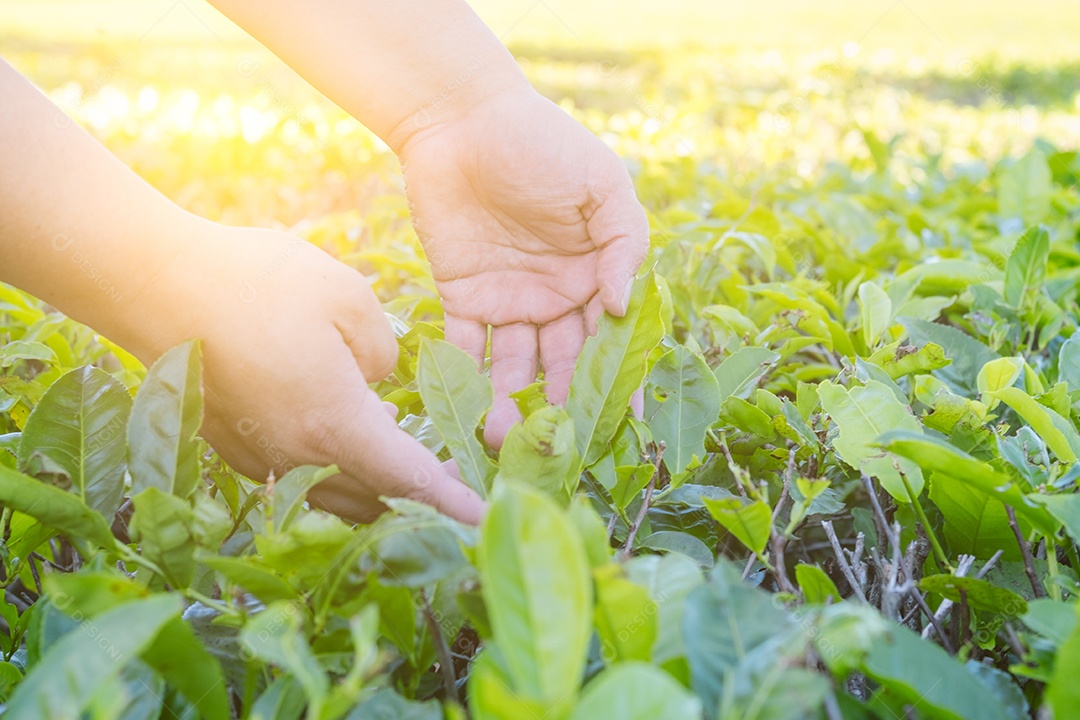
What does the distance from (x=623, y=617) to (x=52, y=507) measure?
1.95ft

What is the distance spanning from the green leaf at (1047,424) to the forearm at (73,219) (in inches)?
41.9

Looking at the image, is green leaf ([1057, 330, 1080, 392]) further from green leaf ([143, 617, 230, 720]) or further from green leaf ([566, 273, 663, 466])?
green leaf ([143, 617, 230, 720])

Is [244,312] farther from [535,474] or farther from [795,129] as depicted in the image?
[795,129]

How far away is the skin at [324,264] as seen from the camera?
1.07 m

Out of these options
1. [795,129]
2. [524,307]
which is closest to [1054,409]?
[524,307]

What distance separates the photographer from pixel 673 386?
1.24 m

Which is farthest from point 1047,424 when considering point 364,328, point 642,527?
point 364,328

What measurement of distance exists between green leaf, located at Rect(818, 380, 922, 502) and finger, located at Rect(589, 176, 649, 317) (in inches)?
15.7

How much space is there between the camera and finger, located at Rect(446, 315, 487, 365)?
1546mm

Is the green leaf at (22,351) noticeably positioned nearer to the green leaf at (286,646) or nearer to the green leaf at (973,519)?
the green leaf at (286,646)

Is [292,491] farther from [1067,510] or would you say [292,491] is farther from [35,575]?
[1067,510]

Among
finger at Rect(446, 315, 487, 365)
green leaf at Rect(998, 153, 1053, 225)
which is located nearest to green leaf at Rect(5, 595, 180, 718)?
finger at Rect(446, 315, 487, 365)

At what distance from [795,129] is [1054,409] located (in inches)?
146

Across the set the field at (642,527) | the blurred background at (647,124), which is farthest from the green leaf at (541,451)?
the blurred background at (647,124)
